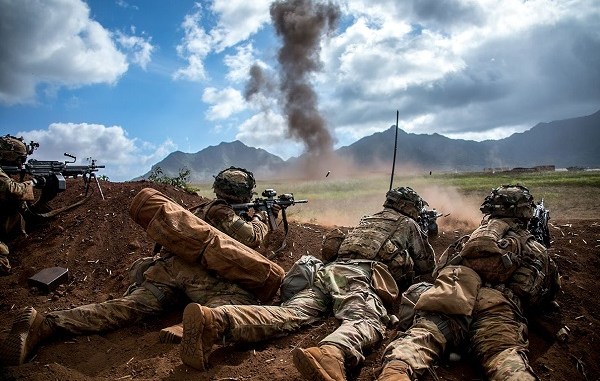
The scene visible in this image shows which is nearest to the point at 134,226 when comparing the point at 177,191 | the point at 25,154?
the point at 177,191

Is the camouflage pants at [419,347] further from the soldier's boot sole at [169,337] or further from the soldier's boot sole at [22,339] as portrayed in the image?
the soldier's boot sole at [22,339]

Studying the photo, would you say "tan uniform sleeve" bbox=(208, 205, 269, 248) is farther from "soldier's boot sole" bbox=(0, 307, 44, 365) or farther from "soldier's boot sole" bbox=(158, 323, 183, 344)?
"soldier's boot sole" bbox=(0, 307, 44, 365)

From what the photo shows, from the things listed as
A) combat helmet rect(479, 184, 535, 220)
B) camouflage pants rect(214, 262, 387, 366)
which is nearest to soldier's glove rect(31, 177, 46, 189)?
camouflage pants rect(214, 262, 387, 366)

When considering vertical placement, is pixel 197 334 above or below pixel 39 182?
below

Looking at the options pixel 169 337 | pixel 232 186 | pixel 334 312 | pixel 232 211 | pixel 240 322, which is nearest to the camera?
pixel 240 322

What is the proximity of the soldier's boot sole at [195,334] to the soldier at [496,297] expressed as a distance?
5.27ft

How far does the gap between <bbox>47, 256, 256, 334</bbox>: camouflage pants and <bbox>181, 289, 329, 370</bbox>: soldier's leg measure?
2.13ft

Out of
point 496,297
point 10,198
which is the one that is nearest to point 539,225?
point 496,297

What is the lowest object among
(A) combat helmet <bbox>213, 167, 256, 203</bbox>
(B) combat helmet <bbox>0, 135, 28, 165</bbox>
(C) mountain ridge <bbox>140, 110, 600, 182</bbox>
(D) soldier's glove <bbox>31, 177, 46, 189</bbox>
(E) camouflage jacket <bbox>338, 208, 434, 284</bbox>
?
(E) camouflage jacket <bbox>338, 208, 434, 284</bbox>

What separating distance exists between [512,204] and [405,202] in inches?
62.0

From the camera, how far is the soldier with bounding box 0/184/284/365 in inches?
Result: 190

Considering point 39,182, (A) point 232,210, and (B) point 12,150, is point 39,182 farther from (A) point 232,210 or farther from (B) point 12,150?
(A) point 232,210

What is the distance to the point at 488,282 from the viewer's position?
181 inches

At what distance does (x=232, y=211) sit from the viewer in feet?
19.9
